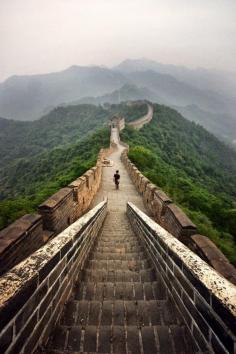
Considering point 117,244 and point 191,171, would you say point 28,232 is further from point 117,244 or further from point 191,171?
point 191,171

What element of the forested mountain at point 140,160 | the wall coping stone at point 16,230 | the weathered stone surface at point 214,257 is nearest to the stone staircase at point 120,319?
the weathered stone surface at point 214,257

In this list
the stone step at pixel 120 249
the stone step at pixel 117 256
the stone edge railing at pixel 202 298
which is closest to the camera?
the stone edge railing at pixel 202 298

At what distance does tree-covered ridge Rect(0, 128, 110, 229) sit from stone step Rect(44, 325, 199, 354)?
21.0ft

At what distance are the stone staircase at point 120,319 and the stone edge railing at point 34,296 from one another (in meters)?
0.18

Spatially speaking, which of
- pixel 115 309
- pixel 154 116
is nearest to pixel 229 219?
pixel 115 309

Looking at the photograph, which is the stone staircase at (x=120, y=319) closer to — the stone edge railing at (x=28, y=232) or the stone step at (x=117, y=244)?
the stone edge railing at (x=28, y=232)

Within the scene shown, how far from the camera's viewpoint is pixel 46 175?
101 feet

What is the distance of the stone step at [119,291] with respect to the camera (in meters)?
2.97

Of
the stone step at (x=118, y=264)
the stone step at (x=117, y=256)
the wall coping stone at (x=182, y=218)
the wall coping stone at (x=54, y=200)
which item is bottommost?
the stone step at (x=117, y=256)

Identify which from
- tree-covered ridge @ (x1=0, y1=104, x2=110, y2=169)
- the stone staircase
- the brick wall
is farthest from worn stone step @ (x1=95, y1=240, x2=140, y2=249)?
tree-covered ridge @ (x1=0, y1=104, x2=110, y2=169)

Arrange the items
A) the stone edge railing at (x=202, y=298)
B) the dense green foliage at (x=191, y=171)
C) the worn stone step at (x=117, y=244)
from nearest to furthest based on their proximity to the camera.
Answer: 1. the stone edge railing at (x=202, y=298)
2. the worn stone step at (x=117, y=244)
3. the dense green foliage at (x=191, y=171)

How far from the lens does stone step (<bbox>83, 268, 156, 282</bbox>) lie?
3545 millimetres

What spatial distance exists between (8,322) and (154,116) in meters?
65.5

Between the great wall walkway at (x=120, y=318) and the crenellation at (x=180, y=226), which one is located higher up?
the crenellation at (x=180, y=226)
